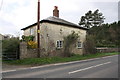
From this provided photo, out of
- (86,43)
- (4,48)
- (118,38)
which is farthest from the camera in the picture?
(118,38)

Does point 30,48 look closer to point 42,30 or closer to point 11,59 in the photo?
point 11,59

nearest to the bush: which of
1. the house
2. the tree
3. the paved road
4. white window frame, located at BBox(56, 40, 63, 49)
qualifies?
the house

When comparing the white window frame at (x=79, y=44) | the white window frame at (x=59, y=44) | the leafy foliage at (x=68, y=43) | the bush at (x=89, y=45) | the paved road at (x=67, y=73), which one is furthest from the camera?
the white window frame at (x=79, y=44)

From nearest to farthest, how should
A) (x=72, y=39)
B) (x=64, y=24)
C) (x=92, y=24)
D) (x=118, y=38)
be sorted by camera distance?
(x=72, y=39), (x=64, y=24), (x=118, y=38), (x=92, y=24)

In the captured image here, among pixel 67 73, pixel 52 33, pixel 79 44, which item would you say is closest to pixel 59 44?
pixel 52 33

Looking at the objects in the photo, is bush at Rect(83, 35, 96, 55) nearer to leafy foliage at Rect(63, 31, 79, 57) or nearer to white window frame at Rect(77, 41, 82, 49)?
white window frame at Rect(77, 41, 82, 49)

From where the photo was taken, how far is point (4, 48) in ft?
58.9

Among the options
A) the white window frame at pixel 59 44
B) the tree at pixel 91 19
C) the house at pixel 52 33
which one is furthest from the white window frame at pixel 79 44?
the tree at pixel 91 19

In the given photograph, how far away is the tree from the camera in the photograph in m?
69.9

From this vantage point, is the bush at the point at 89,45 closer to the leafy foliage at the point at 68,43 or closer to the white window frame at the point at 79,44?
the white window frame at the point at 79,44

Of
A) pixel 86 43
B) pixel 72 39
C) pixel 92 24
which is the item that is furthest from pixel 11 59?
pixel 92 24

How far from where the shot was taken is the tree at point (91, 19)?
69938 mm

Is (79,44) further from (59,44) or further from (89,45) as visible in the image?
(59,44)

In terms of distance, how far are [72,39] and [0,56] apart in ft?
37.0
